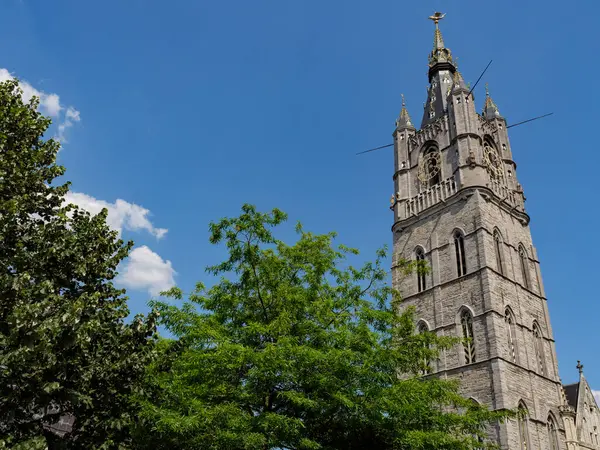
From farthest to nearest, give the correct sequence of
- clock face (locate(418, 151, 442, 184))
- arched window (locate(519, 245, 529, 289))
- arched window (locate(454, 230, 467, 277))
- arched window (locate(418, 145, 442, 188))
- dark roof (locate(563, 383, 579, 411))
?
clock face (locate(418, 151, 442, 184))
arched window (locate(418, 145, 442, 188))
dark roof (locate(563, 383, 579, 411))
arched window (locate(519, 245, 529, 289))
arched window (locate(454, 230, 467, 277))

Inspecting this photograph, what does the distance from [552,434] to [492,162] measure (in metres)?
17.8

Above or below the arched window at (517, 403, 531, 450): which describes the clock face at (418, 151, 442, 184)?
above

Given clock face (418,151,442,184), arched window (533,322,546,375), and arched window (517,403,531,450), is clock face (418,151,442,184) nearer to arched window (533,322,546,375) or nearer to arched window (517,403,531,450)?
arched window (533,322,546,375)

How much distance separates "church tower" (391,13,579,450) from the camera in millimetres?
27484

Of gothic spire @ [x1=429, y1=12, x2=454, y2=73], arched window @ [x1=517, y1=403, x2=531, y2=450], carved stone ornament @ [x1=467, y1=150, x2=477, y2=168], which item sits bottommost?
arched window @ [x1=517, y1=403, x2=531, y2=450]

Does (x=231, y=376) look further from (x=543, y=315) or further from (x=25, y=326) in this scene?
(x=543, y=315)

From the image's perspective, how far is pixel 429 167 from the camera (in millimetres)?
38312

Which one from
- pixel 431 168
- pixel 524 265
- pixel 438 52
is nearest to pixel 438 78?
pixel 438 52

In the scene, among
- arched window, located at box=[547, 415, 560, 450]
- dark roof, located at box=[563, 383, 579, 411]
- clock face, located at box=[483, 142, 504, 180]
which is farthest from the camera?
clock face, located at box=[483, 142, 504, 180]

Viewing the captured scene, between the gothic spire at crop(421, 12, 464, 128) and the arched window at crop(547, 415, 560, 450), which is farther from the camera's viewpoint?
the gothic spire at crop(421, 12, 464, 128)

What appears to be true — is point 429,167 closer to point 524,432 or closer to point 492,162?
point 492,162

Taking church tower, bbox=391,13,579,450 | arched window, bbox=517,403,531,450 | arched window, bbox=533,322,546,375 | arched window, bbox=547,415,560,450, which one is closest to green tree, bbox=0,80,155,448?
church tower, bbox=391,13,579,450

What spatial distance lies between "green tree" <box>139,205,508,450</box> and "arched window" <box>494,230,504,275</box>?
712 inches

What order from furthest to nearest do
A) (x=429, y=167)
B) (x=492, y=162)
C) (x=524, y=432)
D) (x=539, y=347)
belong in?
(x=429, y=167)
(x=492, y=162)
(x=539, y=347)
(x=524, y=432)
